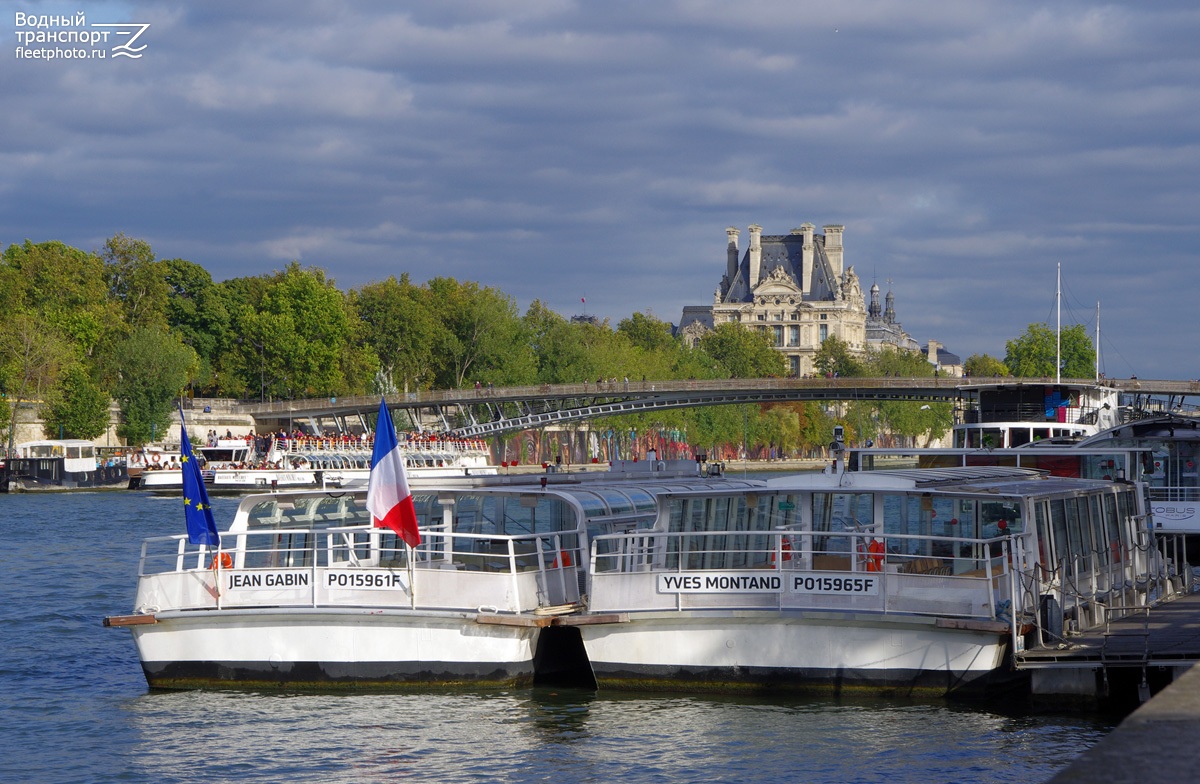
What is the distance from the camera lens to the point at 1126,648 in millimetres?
16453

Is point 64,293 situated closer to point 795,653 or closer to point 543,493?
point 543,493

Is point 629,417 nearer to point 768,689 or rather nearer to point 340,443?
point 340,443

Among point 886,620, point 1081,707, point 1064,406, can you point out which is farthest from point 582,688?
point 1064,406

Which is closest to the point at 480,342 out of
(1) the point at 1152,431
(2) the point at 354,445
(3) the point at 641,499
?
(2) the point at 354,445

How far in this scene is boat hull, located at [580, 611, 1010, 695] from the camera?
54.2 ft

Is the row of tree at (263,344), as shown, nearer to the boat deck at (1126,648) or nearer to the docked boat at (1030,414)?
the docked boat at (1030,414)

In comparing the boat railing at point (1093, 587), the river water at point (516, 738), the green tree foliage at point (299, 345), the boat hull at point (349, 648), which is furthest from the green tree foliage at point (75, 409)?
the boat hull at point (349, 648)

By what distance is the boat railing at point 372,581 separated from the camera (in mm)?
17594

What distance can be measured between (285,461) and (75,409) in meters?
11.7

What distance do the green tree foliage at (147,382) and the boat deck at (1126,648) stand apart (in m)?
77.6

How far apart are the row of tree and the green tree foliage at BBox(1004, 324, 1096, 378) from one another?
0.17m

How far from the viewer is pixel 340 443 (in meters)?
90.4

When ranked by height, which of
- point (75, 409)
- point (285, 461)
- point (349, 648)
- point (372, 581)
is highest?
point (75, 409)

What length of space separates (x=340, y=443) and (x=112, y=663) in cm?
6877
